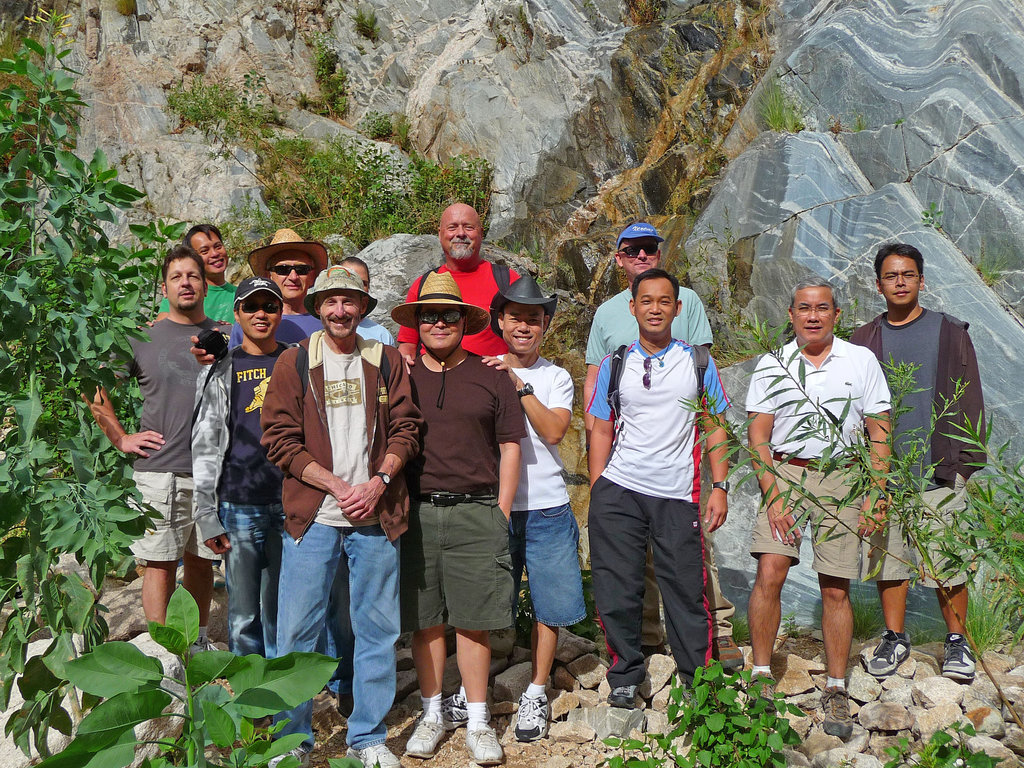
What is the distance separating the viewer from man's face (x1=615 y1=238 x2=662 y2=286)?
484cm

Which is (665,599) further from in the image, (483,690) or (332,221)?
(332,221)

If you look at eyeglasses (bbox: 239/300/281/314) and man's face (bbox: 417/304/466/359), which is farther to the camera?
eyeglasses (bbox: 239/300/281/314)

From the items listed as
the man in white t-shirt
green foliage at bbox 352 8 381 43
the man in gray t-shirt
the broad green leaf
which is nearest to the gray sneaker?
the man in white t-shirt

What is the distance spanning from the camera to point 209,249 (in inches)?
201

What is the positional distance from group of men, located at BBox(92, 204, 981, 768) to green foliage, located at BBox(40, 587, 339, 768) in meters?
2.13

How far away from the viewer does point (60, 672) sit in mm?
2365

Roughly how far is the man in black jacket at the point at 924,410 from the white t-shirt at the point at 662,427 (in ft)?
3.33

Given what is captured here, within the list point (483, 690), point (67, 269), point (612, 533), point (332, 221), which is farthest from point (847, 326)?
point (332, 221)

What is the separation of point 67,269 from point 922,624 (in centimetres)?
514

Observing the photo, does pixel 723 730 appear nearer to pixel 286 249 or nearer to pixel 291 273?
pixel 291 273

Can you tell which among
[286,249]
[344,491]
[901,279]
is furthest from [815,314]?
[286,249]

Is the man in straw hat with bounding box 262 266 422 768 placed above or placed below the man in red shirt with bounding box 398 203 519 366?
below

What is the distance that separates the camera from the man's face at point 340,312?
147 inches

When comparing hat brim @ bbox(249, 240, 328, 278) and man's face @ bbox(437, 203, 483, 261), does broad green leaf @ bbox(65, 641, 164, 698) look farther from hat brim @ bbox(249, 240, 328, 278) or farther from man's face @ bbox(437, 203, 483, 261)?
hat brim @ bbox(249, 240, 328, 278)
